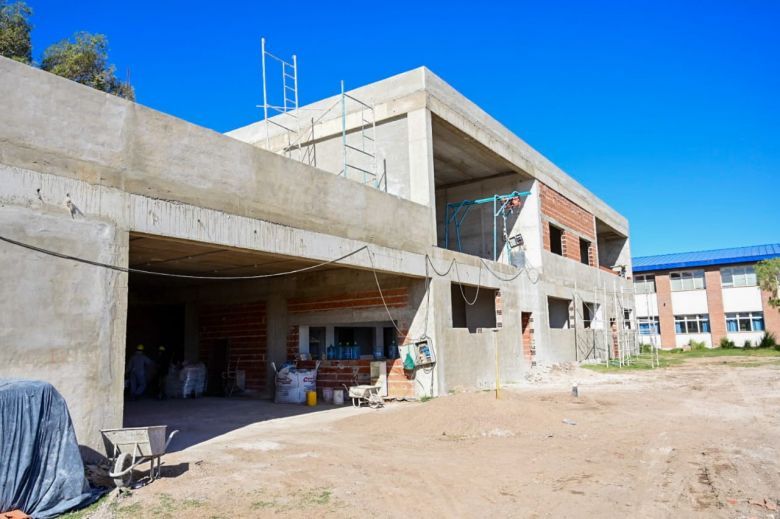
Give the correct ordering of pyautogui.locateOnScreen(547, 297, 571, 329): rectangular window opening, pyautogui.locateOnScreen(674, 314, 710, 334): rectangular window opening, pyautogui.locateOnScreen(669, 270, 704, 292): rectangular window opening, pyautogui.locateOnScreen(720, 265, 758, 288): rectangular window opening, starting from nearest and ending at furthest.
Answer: pyautogui.locateOnScreen(547, 297, 571, 329): rectangular window opening → pyautogui.locateOnScreen(720, 265, 758, 288): rectangular window opening → pyautogui.locateOnScreen(674, 314, 710, 334): rectangular window opening → pyautogui.locateOnScreen(669, 270, 704, 292): rectangular window opening

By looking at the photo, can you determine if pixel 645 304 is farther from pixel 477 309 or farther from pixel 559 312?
pixel 477 309

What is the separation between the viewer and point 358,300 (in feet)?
48.1

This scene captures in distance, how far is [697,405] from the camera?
1267cm

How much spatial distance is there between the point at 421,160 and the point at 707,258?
1406 inches

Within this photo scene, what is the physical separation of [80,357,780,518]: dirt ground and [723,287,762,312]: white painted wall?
31.0 meters

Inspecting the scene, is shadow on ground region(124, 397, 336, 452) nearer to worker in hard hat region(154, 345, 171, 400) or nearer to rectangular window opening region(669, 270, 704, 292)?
worker in hard hat region(154, 345, 171, 400)

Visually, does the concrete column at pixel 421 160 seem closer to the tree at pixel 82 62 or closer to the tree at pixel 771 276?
the tree at pixel 82 62

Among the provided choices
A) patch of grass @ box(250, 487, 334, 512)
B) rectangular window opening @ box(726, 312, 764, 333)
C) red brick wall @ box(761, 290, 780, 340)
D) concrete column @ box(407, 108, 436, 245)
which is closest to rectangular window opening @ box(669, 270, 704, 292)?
rectangular window opening @ box(726, 312, 764, 333)

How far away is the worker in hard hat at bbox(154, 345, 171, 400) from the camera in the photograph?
16375mm

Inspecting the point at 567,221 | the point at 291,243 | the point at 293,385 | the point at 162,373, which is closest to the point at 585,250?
the point at 567,221

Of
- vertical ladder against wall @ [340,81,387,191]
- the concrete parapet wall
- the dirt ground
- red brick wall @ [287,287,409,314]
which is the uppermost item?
vertical ladder against wall @ [340,81,387,191]

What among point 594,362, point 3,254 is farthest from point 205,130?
point 594,362

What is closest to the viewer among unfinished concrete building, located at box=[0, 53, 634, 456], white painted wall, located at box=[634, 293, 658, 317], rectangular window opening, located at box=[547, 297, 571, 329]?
unfinished concrete building, located at box=[0, 53, 634, 456]

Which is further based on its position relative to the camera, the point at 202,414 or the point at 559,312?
the point at 559,312
